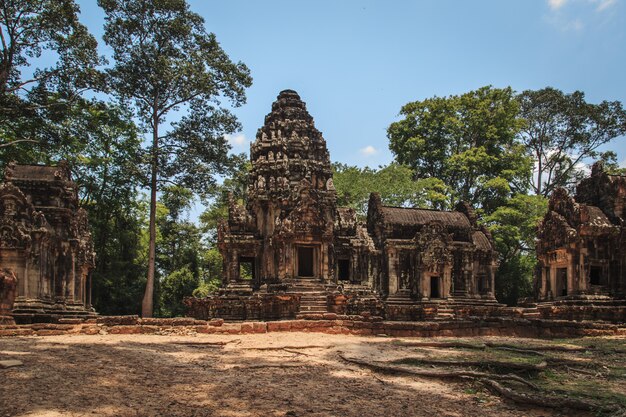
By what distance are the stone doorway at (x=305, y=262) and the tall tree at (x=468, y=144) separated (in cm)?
1882

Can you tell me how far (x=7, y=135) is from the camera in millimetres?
28312

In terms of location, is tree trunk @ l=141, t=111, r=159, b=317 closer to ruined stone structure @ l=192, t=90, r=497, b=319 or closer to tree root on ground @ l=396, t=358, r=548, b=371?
ruined stone structure @ l=192, t=90, r=497, b=319

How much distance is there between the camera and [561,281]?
77.2 feet

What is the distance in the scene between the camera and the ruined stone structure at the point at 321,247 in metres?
20.8

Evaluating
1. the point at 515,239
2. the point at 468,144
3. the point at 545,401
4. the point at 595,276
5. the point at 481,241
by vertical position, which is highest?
the point at 468,144

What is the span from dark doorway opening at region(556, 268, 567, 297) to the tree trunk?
18.7 metres

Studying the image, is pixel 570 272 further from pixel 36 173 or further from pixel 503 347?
pixel 36 173

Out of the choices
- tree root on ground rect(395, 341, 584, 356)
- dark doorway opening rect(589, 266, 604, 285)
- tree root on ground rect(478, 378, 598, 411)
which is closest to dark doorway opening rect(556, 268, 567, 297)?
dark doorway opening rect(589, 266, 604, 285)

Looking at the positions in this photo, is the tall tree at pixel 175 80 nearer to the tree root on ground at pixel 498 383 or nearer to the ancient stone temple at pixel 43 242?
A: the ancient stone temple at pixel 43 242

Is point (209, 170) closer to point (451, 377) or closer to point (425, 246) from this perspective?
point (425, 246)

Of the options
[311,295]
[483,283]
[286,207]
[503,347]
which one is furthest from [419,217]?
[503,347]

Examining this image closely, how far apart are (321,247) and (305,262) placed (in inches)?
55.7

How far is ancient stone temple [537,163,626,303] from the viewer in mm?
21469

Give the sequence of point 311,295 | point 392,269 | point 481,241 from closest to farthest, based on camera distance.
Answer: point 311,295
point 392,269
point 481,241
